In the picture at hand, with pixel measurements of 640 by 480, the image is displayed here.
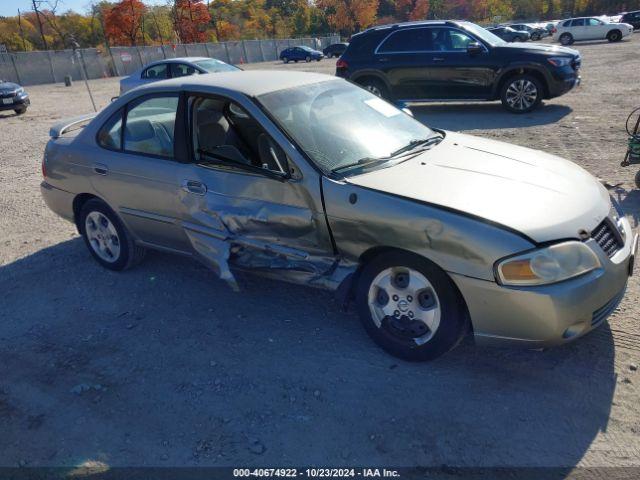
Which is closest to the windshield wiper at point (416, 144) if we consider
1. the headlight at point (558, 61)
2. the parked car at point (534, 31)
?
the headlight at point (558, 61)

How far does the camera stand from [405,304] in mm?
3221

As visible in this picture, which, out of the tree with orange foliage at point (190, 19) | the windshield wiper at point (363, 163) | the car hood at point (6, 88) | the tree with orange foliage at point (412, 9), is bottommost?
the windshield wiper at point (363, 163)

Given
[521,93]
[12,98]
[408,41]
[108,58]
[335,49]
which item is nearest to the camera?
[521,93]

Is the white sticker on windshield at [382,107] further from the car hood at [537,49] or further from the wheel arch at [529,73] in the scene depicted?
the car hood at [537,49]

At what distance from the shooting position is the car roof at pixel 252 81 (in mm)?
3916

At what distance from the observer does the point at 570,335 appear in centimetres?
289

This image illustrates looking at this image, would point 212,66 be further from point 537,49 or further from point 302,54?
point 302,54

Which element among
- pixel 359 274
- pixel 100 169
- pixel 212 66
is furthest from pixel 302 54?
pixel 359 274

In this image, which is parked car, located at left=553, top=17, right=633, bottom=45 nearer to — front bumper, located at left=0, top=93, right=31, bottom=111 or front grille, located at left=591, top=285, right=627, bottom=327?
front bumper, located at left=0, top=93, right=31, bottom=111

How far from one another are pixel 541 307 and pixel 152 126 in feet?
10.6

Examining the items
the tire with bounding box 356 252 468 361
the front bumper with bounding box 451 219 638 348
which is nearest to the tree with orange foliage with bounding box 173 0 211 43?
the tire with bounding box 356 252 468 361

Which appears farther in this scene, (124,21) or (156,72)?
(124,21)

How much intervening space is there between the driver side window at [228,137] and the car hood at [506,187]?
84cm

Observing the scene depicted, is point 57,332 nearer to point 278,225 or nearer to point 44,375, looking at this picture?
point 44,375
